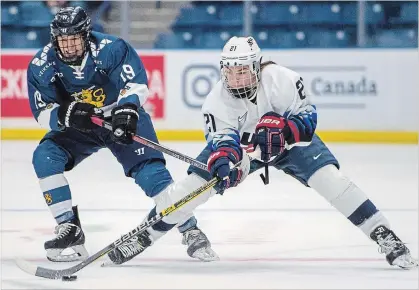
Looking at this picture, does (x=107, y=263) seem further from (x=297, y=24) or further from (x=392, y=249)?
(x=297, y=24)

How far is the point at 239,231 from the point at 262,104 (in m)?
1.09

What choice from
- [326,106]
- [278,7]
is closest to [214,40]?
[278,7]

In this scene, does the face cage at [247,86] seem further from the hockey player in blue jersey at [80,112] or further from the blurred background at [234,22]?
the blurred background at [234,22]

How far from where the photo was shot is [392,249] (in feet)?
13.9

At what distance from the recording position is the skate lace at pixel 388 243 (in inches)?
167

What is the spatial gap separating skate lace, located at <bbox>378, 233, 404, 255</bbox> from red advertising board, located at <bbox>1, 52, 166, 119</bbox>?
4.67m

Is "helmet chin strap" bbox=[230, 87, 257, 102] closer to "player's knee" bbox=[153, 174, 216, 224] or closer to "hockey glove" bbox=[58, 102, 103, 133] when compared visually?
"player's knee" bbox=[153, 174, 216, 224]

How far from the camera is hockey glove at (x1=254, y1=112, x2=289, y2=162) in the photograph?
407 centimetres

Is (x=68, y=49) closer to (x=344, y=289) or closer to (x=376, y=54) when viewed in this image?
(x=344, y=289)

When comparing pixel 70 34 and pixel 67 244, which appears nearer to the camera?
pixel 70 34

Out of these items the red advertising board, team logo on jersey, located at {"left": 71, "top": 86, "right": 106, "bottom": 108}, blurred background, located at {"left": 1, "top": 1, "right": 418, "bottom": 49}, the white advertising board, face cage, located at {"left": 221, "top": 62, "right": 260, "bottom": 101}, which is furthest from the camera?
blurred background, located at {"left": 1, "top": 1, "right": 418, "bottom": 49}

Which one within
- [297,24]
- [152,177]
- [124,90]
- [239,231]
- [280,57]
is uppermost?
[124,90]

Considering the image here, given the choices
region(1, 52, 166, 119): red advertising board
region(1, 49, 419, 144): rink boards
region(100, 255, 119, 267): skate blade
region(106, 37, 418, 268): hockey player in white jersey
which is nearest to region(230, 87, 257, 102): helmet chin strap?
region(106, 37, 418, 268): hockey player in white jersey

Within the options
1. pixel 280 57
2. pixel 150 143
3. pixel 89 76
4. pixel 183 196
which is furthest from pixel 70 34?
pixel 280 57
